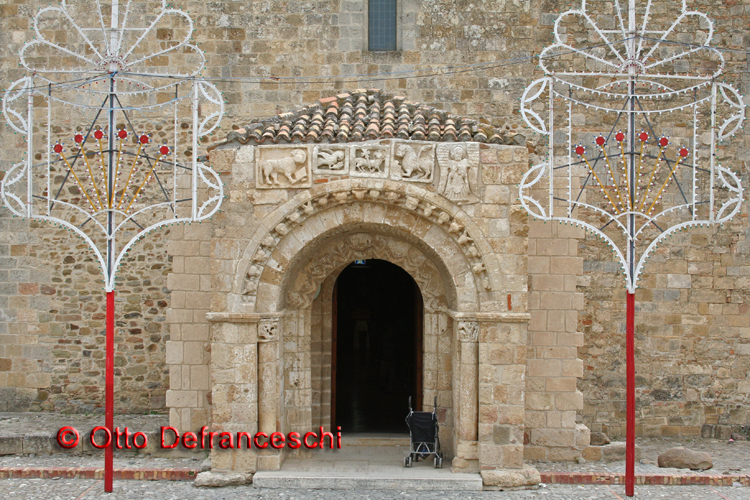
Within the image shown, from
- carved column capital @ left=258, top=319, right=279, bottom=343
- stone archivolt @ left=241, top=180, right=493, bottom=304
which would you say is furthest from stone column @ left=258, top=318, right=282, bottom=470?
stone archivolt @ left=241, top=180, right=493, bottom=304

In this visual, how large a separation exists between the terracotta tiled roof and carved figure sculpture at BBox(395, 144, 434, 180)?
0.20 metres

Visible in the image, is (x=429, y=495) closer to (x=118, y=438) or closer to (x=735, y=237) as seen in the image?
(x=118, y=438)

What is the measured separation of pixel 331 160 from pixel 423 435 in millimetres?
3452

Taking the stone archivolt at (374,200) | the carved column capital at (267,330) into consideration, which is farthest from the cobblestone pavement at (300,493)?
the stone archivolt at (374,200)

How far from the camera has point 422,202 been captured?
25.3 feet

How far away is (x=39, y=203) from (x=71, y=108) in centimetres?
176

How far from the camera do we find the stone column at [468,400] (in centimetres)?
777

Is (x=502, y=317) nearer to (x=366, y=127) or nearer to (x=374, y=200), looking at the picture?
(x=374, y=200)

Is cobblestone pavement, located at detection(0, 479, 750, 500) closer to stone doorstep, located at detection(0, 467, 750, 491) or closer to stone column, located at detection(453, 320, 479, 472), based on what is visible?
stone doorstep, located at detection(0, 467, 750, 491)

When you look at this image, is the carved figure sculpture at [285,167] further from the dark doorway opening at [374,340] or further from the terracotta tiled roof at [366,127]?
the dark doorway opening at [374,340]

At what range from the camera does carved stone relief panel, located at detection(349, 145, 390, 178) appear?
25.2 ft

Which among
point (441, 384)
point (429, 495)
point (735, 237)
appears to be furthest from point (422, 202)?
point (735, 237)

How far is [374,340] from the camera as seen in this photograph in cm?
1520

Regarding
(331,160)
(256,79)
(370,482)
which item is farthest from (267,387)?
(256,79)
